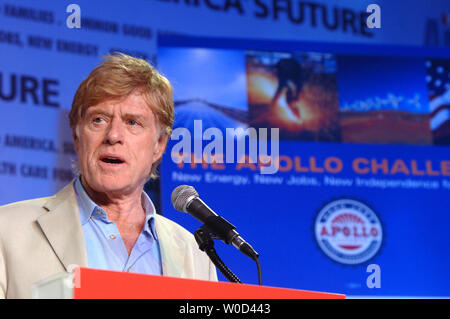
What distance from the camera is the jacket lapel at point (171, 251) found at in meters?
2.29

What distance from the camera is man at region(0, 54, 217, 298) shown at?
7.05 ft

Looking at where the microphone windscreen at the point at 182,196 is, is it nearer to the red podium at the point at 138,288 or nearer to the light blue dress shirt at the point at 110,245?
the light blue dress shirt at the point at 110,245

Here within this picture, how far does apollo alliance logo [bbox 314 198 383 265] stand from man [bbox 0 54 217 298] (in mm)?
1386

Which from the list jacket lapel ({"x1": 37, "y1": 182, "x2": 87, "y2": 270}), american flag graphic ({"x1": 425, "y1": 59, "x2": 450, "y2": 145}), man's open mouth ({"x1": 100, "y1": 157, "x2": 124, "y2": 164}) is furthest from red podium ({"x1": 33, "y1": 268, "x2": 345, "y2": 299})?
american flag graphic ({"x1": 425, "y1": 59, "x2": 450, "y2": 145})

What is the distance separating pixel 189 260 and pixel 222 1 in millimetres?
2714

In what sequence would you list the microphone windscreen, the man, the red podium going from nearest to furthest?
the red podium → the microphone windscreen → the man

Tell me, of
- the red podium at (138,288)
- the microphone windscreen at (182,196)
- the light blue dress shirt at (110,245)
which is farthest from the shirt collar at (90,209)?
the red podium at (138,288)

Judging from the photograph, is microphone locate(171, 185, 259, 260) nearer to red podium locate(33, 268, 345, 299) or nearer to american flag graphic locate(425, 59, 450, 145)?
red podium locate(33, 268, 345, 299)

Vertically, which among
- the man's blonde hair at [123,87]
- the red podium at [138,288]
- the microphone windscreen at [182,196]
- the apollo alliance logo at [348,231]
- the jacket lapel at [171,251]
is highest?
the man's blonde hair at [123,87]

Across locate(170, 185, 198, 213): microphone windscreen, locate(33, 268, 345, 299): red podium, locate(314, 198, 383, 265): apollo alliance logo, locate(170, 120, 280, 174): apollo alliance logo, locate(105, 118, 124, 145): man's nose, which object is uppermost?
locate(170, 120, 280, 174): apollo alliance logo

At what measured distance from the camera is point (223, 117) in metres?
3.87

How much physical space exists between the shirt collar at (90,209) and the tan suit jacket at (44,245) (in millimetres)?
26

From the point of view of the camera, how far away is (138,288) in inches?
57.8
